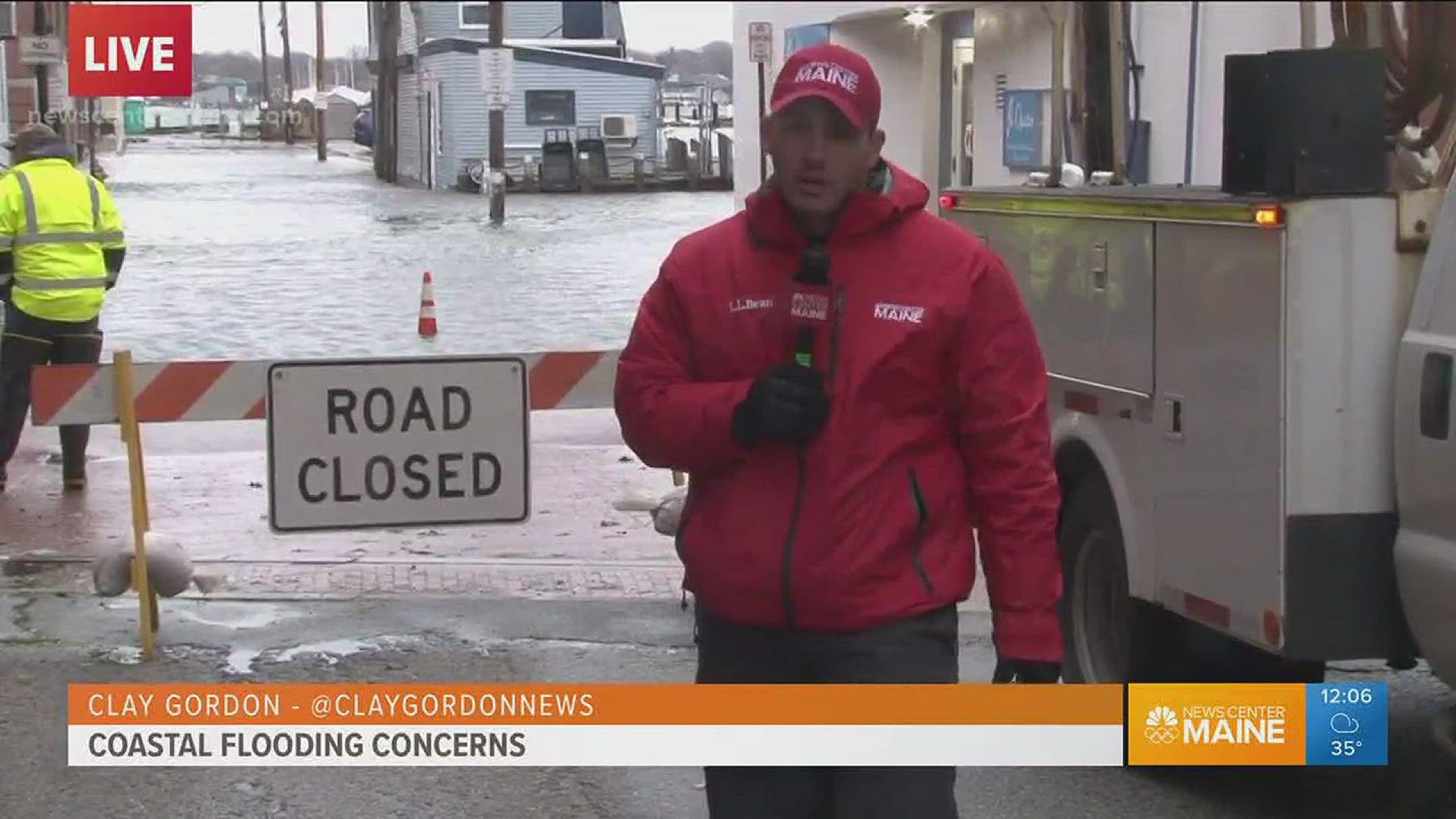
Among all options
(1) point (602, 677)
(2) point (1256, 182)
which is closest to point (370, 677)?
(1) point (602, 677)

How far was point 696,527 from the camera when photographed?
12.9 feet

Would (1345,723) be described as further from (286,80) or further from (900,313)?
(286,80)

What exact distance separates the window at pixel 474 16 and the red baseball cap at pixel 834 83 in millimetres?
47505

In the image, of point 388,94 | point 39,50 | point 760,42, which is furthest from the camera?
point 388,94

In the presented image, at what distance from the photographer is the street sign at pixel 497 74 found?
36531 mm

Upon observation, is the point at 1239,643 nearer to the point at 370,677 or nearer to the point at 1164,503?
the point at 1164,503

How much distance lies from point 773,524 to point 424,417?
12.1 feet

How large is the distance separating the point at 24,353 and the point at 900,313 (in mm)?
8344

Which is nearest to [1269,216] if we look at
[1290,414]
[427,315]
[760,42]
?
[1290,414]

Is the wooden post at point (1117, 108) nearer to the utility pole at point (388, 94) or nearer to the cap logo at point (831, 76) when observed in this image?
the cap logo at point (831, 76)

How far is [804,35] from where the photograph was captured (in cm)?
2780

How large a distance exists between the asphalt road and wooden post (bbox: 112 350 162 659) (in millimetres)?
134

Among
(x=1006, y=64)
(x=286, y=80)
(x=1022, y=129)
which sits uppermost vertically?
(x=286, y=80)

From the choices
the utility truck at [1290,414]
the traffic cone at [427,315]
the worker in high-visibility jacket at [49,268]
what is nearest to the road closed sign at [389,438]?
the utility truck at [1290,414]
